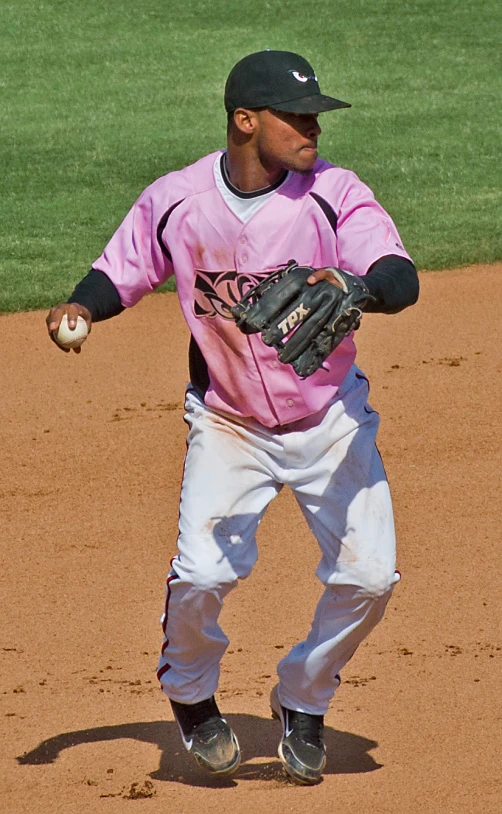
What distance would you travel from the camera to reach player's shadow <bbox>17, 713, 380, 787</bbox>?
406 cm

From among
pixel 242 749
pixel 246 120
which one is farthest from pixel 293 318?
pixel 242 749

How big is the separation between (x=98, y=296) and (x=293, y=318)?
79 centimetres

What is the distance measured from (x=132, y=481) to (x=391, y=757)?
2.49 meters

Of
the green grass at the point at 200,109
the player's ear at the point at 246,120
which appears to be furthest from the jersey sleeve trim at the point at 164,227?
the green grass at the point at 200,109

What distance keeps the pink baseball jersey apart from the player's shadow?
3.75 feet

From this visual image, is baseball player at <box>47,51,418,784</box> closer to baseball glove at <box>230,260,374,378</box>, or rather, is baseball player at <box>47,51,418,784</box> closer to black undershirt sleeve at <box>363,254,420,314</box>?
black undershirt sleeve at <box>363,254,420,314</box>

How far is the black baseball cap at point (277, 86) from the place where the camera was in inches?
147

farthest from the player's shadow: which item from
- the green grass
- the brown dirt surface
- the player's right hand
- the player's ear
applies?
the green grass

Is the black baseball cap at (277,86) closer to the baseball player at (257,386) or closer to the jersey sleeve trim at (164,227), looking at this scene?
the baseball player at (257,386)

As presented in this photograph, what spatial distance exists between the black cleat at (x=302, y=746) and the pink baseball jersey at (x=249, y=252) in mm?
975

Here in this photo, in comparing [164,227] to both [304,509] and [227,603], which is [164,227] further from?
[227,603]

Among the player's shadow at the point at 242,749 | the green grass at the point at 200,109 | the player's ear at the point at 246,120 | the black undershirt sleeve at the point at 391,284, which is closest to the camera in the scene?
the black undershirt sleeve at the point at 391,284

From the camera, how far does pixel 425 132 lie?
479 inches

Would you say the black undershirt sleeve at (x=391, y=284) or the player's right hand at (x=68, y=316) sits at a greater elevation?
the black undershirt sleeve at (x=391, y=284)
